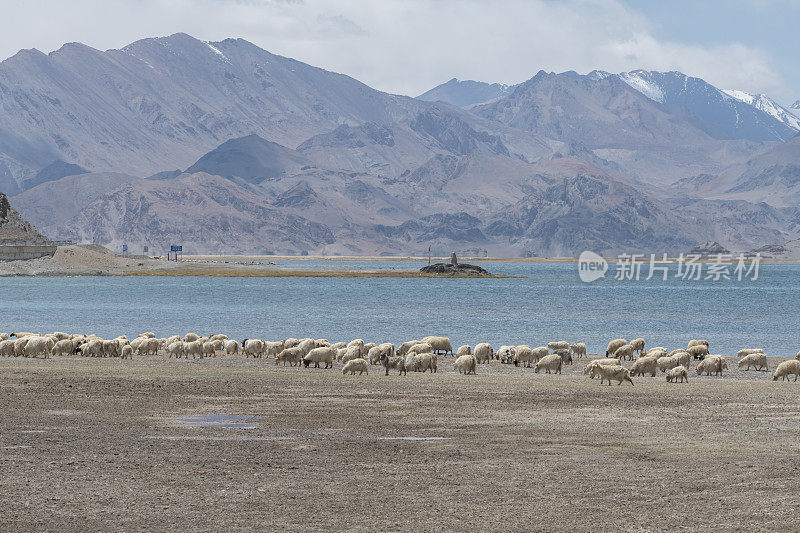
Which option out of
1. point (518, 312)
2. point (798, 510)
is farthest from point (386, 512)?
point (518, 312)

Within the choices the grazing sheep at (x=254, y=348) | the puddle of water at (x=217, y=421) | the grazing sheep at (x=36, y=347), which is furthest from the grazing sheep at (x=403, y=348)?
the puddle of water at (x=217, y=421)

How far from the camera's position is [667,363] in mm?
39594

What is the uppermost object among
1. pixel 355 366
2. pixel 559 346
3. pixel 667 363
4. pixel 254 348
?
pixel 667 363

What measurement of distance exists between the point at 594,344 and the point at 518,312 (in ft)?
126

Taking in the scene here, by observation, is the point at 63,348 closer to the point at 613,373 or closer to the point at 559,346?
the point at 559,346

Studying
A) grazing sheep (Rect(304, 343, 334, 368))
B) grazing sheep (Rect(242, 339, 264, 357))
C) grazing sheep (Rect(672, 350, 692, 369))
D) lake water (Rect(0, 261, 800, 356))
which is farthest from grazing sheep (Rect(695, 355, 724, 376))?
lake water (Rect(0, 261, 800, 356))

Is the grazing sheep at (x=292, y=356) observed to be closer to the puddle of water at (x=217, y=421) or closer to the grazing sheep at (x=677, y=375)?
the grazing sheep at (x=677, y=375)

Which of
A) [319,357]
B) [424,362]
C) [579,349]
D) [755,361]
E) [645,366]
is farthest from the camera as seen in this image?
[579,349]

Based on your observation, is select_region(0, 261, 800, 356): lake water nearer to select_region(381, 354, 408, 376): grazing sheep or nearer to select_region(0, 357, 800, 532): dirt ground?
select_region(381, 354, 408, 376): grazing sheep

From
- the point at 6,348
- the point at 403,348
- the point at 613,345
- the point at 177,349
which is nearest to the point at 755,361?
the point at 613,345

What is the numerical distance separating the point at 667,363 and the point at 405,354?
416 inches

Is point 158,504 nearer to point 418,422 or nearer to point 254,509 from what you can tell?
point 254,509

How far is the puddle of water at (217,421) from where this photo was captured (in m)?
24.6

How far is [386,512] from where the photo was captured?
1636 cm
